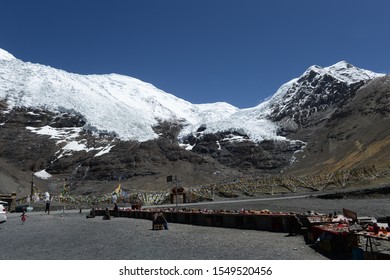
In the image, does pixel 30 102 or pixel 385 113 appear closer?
pixel 385 113

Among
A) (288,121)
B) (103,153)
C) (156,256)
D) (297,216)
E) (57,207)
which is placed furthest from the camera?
(288,121)

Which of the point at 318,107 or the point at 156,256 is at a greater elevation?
the point at 318,107

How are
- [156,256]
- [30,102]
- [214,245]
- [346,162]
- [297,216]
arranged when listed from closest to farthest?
[156,256]
[214,245]
[297,216]
[346,162]
[30,102]

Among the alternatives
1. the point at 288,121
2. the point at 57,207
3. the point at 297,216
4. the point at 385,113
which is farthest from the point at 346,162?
the point at 288,121

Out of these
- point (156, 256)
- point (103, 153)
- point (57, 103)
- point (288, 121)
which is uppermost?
point (57, 103)
